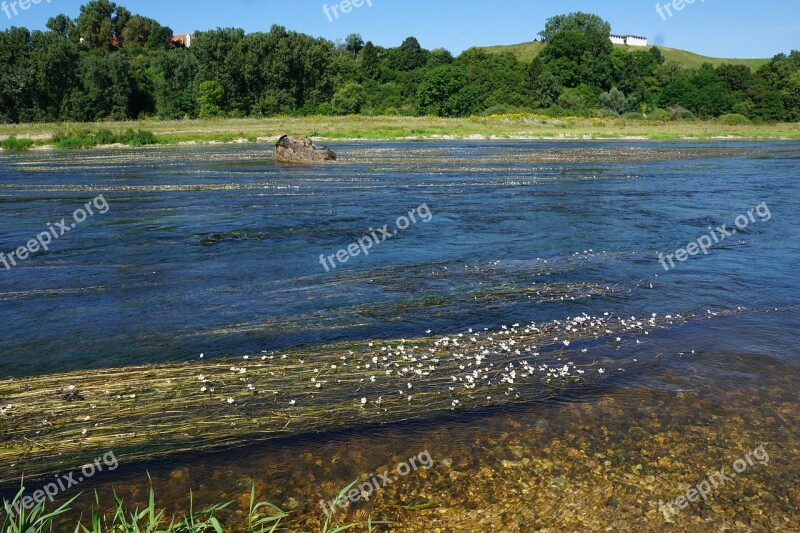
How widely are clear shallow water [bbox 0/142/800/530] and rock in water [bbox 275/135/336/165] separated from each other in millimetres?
11967

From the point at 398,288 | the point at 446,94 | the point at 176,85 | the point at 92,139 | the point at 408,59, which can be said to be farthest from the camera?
the point at 408,59

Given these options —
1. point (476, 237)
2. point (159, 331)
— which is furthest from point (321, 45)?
point (159, 331)

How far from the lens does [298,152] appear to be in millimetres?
40375

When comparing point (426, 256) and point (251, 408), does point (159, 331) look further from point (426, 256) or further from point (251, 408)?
point (426, 256)

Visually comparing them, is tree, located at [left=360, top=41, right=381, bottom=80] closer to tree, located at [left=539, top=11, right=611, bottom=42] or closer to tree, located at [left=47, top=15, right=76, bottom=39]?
A: tree, located at [left=539, top=11, right=611, bottom=42]

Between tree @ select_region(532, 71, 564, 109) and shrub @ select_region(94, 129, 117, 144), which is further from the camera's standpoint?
tree @ select_region(532, 71, 564, 109)

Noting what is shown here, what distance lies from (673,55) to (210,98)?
144m

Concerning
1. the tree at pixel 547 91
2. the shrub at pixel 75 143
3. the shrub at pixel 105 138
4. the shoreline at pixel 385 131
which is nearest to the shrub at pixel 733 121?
the shoreline at pixel 385 131

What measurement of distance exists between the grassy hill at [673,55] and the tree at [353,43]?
36.4m

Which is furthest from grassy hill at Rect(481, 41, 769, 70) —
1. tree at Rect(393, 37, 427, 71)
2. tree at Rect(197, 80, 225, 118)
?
tree at Rect(197, 80, 225, 118)

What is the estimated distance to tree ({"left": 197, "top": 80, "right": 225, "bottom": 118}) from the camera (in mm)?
104000

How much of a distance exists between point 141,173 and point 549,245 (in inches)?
1072

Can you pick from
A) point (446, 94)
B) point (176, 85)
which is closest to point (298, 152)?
point (446, 94)

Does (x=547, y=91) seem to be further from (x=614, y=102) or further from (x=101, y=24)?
(x=101, y=24)
